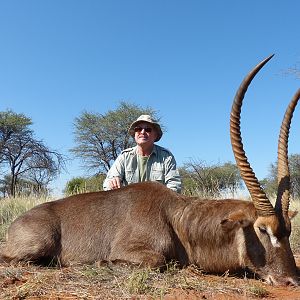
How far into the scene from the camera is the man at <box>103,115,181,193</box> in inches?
264

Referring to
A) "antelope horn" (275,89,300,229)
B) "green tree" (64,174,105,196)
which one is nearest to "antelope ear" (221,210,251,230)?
Answer: "antelope horn" (275,89,300,229)

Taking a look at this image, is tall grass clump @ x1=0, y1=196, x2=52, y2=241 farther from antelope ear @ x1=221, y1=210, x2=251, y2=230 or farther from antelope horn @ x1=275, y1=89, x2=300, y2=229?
antelope horn @ x1=275, y1=89, x2=300, y2=229

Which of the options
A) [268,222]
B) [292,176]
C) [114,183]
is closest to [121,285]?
[268,222]

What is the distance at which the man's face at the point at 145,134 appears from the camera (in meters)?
6.77

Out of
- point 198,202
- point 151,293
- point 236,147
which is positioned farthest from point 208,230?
point 151,293

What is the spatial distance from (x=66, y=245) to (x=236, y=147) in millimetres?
2004

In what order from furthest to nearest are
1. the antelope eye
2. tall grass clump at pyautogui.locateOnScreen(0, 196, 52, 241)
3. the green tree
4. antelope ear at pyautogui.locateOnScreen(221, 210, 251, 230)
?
the green tree → tall grass clump at pyautogui.locateOnScreen(0, 196, 52, 241) → antelope ear at pyautogui.locateOnScreen(221, 210, 251, 230) → the antelope eye

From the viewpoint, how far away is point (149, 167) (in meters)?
6.82

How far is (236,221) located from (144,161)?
2546mm

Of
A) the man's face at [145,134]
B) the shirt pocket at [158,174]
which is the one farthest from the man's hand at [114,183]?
the man's face at [145,134]

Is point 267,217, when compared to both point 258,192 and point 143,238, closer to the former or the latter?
point 258,192

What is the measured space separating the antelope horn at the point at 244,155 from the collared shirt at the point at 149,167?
7.23 ft

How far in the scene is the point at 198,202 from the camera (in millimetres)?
5082

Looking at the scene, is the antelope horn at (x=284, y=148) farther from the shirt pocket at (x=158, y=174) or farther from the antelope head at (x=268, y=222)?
the shirt pocket at (x=158, y=174)
